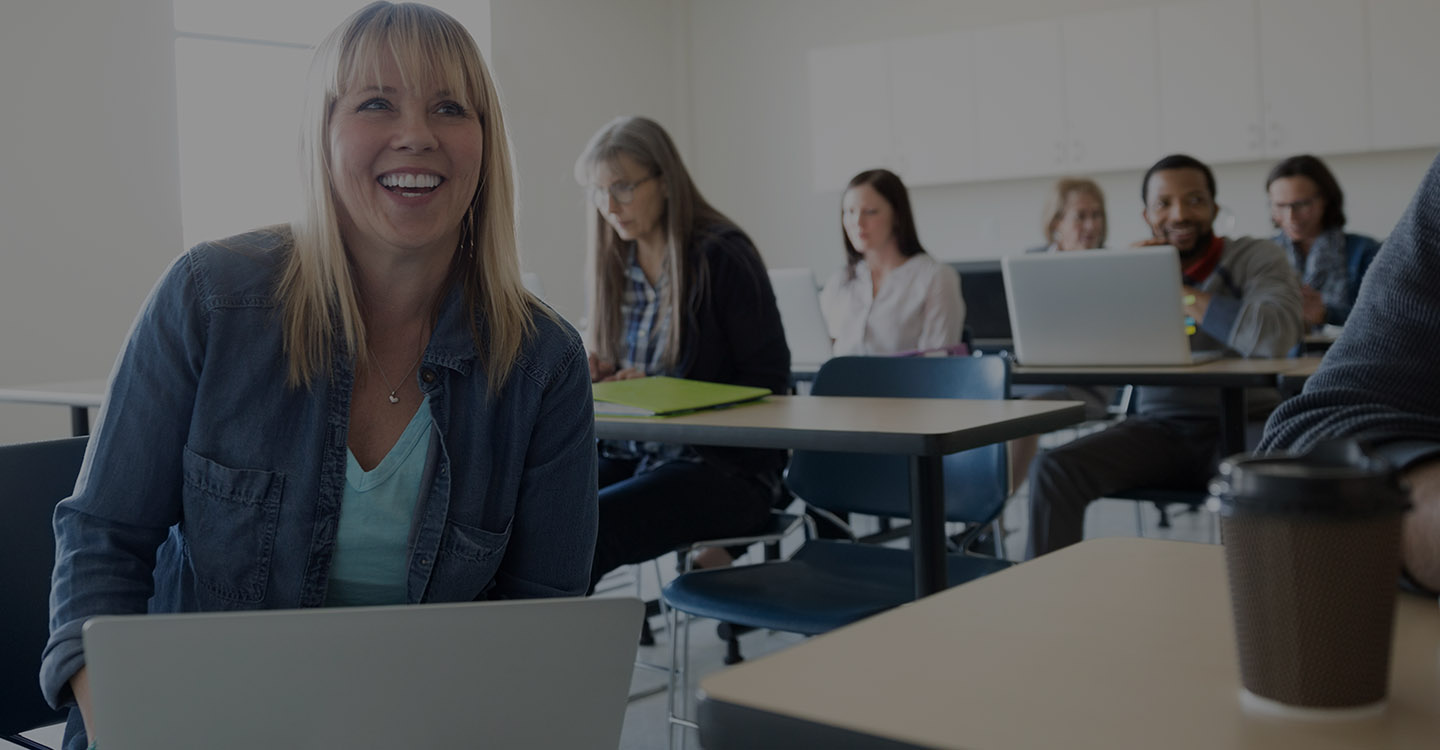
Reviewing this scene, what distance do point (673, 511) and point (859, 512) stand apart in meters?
0.37

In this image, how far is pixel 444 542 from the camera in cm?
134

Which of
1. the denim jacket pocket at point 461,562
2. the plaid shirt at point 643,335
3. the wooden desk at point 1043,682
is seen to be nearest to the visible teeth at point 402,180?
the denim jacket pocket at point 461,562

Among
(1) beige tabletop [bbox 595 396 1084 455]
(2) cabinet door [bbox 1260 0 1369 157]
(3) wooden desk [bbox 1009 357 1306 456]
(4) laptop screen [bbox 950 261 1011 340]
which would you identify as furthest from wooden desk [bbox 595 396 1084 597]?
(2) cabinet door [bbox 1260 0 1369 157]

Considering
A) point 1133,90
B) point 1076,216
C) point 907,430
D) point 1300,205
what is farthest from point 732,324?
point 1133,90

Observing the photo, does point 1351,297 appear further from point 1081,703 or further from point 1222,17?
point 1081,703

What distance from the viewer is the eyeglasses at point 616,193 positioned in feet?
9.53

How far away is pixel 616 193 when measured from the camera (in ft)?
9.60

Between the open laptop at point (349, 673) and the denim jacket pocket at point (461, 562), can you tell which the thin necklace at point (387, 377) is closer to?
the denim jacket pocket at point (461, 562)

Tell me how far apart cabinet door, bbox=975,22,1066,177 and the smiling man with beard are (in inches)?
135

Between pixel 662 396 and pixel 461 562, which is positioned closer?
pixel 461 562

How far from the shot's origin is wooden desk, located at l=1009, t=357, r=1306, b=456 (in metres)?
2.87

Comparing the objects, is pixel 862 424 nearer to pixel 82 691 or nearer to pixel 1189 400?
pixel 82 691

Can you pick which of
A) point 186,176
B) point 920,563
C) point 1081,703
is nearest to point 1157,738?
point 1081,703

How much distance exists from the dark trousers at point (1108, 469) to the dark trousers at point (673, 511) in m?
0.82
